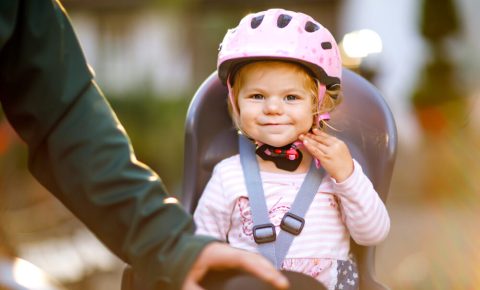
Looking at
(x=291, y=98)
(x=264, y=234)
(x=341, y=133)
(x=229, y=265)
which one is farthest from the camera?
(x=341, y=133)

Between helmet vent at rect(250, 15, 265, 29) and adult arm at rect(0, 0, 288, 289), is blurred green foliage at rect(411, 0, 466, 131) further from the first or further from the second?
adult arm at rect(0, 0, 288, 289)

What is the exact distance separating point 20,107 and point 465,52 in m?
10.7

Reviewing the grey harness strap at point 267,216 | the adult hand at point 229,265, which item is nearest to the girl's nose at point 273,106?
the grey harness strap at point 267,216

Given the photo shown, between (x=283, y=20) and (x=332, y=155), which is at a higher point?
(x=283, y=20)

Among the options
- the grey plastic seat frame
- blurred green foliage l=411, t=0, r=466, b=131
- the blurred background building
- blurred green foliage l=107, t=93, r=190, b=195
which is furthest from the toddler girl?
blurred green foliage l=411, t=0, r=466, b=131

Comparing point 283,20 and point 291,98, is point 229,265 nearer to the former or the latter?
point 291,98

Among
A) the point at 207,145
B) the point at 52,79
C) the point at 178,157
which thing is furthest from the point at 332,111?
the point at 178,157

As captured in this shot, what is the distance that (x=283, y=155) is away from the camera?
2.59 meters

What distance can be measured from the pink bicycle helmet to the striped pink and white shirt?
327 mm

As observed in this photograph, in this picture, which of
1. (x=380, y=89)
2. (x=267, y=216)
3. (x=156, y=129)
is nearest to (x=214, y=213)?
(x=267, y=216)

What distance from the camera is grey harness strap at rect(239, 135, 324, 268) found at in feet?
7.90

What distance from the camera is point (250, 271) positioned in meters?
1.40

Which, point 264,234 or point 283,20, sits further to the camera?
point 283,20

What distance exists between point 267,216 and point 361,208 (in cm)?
29
